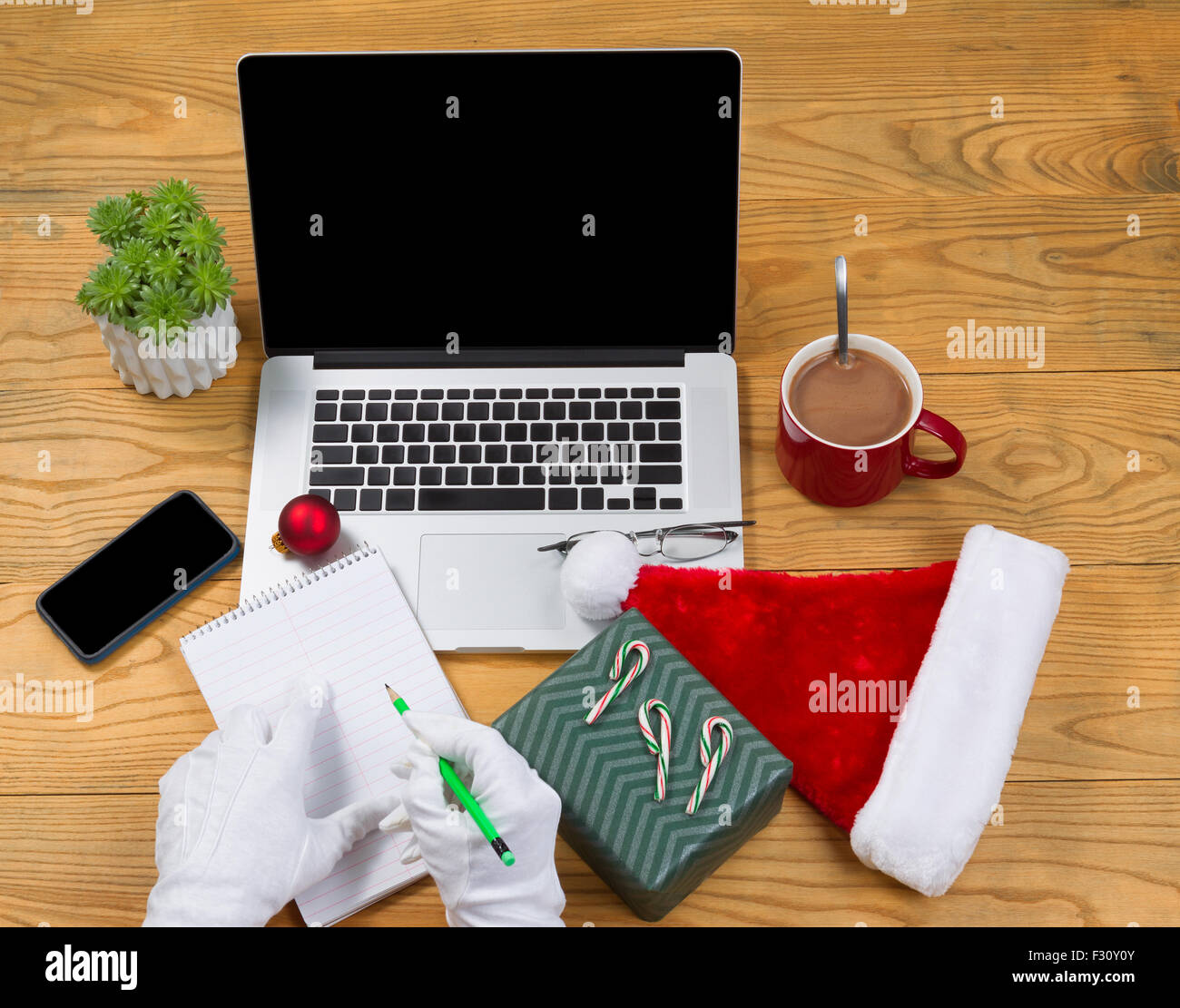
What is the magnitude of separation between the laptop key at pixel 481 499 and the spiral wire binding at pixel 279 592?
0.22 ft

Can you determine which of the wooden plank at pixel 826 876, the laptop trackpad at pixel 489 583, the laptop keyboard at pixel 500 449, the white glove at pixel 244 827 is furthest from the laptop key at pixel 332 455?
the wooden plank at pixel 826 876

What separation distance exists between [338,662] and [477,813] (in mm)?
211

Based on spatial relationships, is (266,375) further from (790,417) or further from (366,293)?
(790,417)

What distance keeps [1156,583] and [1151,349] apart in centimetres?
23

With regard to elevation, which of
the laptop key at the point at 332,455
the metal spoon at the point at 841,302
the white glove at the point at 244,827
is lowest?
the white glove at the point at 244,827

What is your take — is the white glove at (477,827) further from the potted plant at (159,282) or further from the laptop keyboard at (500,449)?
the potted plant at (159,282)

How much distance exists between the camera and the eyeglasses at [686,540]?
0.91 metres

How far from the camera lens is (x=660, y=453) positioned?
0.94 meters

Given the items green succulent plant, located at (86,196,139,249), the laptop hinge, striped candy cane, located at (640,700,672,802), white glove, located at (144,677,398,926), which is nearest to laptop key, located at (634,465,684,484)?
the laptop hinge

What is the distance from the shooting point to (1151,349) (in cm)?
99

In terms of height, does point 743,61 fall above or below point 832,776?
above

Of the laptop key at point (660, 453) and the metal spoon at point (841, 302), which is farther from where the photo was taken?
the laptop key at point (660, 453)
